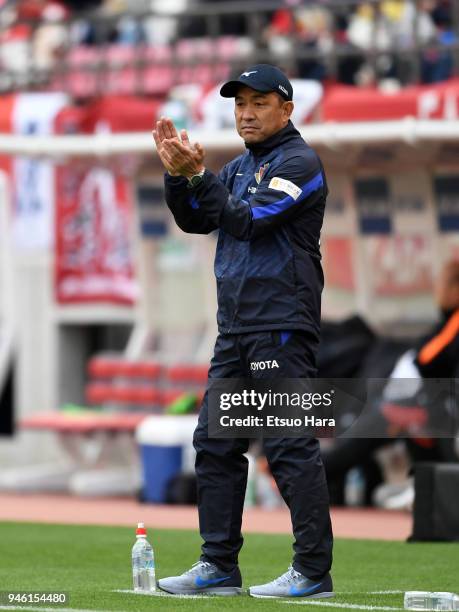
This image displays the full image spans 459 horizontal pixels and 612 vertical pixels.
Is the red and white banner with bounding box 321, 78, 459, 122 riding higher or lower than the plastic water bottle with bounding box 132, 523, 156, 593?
higher

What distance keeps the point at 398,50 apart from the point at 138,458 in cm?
418

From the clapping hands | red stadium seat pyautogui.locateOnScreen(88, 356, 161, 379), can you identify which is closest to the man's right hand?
the clapping hands

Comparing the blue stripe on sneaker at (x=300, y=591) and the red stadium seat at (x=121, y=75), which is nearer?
the blue stripe on sneaker at (x=300, y=591)

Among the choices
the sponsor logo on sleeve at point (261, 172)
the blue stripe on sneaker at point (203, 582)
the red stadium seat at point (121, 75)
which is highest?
the red stadium seat at point (121, 75)

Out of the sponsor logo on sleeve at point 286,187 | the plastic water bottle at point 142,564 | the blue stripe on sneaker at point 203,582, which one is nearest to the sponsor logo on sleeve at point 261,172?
the sponsor logo on sleeve at point 286,187

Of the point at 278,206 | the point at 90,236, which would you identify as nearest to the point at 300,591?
the point at 278,206

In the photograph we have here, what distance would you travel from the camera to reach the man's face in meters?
6.81

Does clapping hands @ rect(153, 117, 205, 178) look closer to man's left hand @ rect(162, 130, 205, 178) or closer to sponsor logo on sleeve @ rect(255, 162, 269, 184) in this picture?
man's left hand @ rect(162, 130, 205, 178)

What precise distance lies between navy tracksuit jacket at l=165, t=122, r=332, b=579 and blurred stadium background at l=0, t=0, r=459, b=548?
21.6 ft

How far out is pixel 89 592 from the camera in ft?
22.3

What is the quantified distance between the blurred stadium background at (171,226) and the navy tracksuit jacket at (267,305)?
6.58 metres

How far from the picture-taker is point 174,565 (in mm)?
8703

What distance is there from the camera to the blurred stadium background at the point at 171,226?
1431 centimetres

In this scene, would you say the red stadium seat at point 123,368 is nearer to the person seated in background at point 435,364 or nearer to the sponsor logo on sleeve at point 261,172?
the person seated in background at point 435,364
